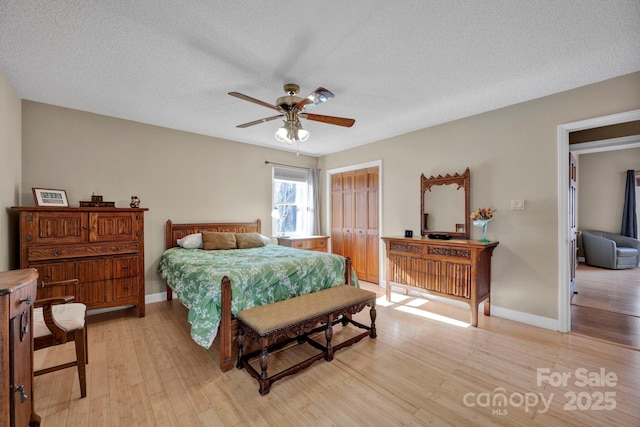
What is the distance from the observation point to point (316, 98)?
2.24 metres

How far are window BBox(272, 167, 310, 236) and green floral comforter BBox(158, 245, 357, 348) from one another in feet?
6.94

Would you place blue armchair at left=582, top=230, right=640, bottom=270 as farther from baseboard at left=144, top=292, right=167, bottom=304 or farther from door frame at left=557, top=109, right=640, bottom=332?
baseboard at left=144, top=292, right=167, bottom=304

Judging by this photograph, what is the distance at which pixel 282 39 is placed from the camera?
204 cm

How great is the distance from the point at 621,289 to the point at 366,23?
587cm

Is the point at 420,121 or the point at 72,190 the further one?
the point at 420,121

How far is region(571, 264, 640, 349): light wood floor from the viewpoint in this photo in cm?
291

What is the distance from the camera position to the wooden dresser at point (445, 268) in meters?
3.17

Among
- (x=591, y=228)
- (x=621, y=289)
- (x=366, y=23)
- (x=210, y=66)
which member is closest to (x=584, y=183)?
(x=591, y=228)

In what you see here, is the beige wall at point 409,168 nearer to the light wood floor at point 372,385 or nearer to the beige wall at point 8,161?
the beige wall at point 8,161

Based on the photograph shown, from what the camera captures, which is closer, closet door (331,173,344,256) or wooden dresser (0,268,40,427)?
wooden dresser (0,268,40,427)

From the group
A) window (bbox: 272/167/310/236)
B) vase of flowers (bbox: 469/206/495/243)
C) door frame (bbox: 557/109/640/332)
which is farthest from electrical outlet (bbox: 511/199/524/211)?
window (bbox: 272/167/310/236)

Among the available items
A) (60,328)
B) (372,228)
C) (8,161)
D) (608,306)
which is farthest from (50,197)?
(608,306)

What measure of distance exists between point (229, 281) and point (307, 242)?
295cm

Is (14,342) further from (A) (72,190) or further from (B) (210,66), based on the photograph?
(A) (72,190)
